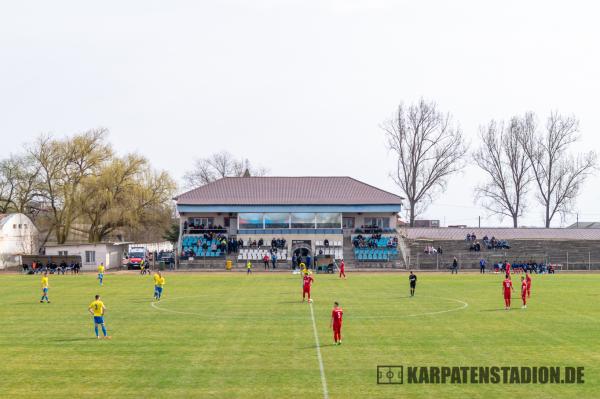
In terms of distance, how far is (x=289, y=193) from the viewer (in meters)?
100

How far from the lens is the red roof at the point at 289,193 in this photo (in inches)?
3787

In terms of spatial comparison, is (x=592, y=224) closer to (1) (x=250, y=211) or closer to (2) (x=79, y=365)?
(1) (x=250, y=211)

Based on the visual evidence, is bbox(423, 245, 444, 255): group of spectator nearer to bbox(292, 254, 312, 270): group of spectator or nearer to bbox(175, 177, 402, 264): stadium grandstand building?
bbox(175, 177, 402, 264): stadium grandstand building

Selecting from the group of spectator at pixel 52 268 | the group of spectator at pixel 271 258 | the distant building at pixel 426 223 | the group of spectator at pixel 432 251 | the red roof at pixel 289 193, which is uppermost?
the red roof at pixel 289 193

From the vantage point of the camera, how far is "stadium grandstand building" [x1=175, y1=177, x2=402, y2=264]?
291 feet

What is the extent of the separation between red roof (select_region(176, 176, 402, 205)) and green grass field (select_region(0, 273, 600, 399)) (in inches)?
1889

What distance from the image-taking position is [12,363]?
23.4 m

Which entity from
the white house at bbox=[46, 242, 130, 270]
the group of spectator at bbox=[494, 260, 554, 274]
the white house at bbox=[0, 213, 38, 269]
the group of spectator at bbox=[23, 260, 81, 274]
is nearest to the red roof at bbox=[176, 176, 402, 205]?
the white house at bbox=[46, 242, 130, 270]

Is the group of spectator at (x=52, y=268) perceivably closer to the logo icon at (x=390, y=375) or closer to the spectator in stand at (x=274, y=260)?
the spectator in stand at (x=274, y=260)

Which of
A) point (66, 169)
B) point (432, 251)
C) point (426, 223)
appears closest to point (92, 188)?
point (66, 169)

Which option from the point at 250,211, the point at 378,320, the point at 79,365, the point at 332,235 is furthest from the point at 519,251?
the point at 79,365

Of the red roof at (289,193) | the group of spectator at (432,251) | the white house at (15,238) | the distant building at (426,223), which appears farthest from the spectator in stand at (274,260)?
the distant building at (426,223)

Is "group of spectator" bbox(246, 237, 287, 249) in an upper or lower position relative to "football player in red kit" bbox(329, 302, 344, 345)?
upper

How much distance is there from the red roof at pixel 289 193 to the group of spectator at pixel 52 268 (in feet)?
63.7
